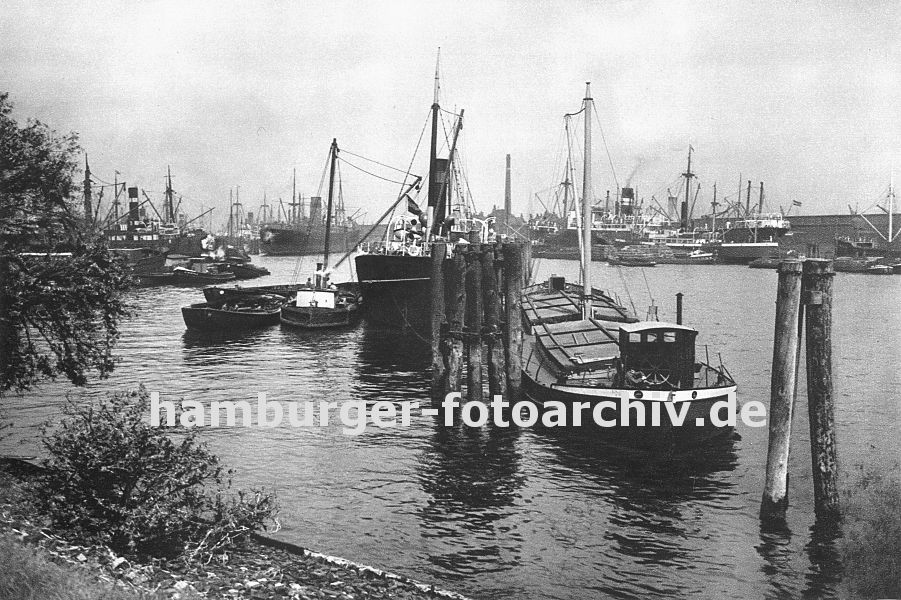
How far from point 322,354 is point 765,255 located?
12226cm

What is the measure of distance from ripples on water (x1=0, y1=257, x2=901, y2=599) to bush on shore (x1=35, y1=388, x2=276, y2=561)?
354cm

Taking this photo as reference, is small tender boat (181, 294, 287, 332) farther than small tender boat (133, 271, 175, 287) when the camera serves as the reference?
No

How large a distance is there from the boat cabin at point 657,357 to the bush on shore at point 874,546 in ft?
18.5

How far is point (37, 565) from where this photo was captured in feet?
26.6

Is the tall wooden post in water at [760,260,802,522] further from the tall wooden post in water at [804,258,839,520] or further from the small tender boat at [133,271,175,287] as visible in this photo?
the small tender boat at [133,271,175,287]

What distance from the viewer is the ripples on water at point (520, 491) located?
13.3m

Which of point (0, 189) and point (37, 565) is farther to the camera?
point (0, 189)

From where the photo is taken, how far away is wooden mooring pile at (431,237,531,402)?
23.0m

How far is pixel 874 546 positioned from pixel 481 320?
43.6ft

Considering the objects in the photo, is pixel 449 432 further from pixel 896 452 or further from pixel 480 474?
pixel 896 452

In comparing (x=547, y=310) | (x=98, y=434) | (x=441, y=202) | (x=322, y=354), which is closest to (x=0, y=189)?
(x=98, y=434)

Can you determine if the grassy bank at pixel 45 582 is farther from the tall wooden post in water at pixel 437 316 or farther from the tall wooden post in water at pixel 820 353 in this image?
the tall wooden post in water at pixel 437 316

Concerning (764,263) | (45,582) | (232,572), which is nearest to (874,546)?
(232,572)

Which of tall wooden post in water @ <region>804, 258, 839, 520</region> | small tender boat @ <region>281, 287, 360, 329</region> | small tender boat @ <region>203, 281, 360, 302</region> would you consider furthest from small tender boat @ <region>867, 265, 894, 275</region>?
tall wooden post in water @ <region>804, 258, 839, 520</region>
